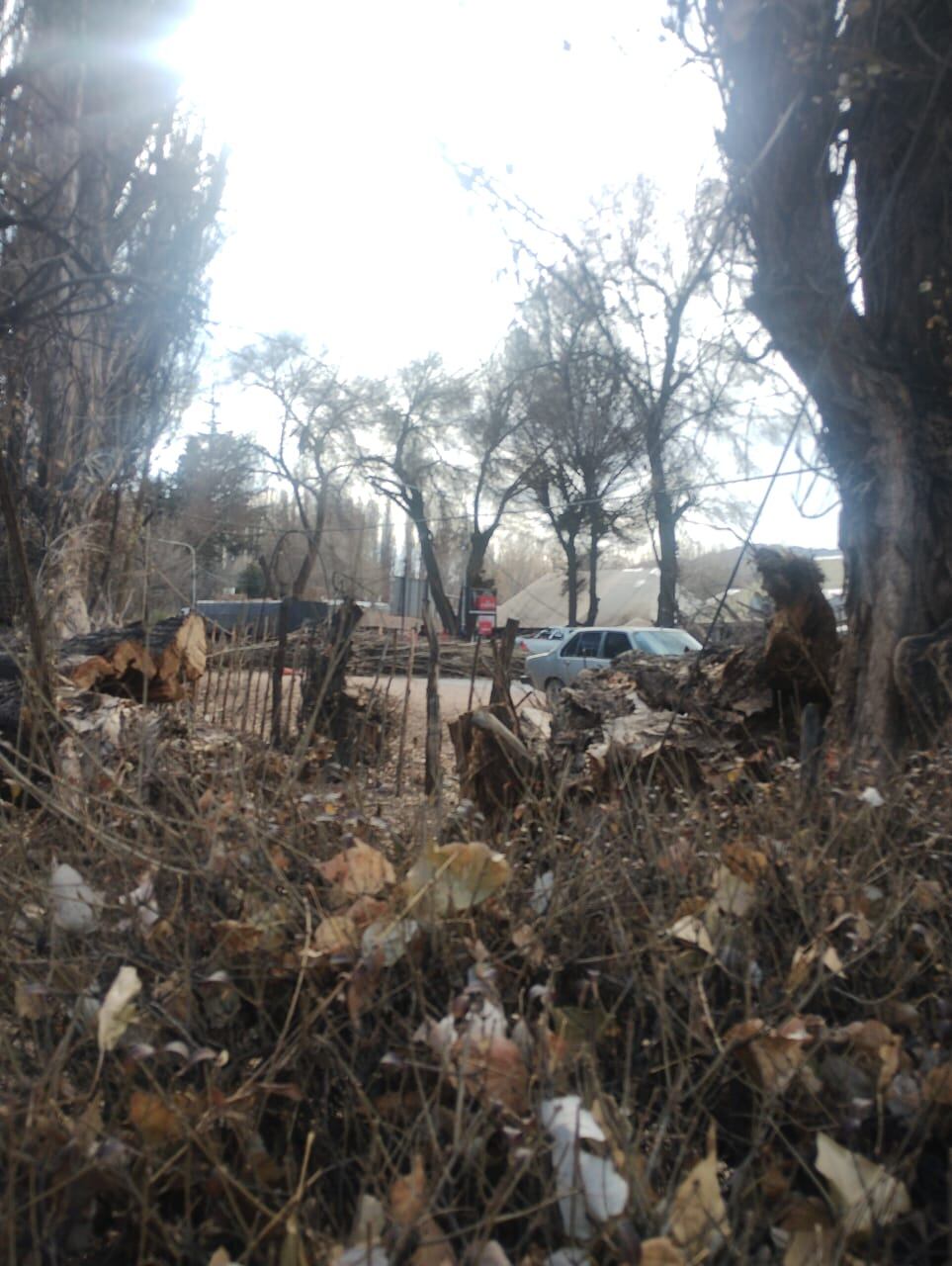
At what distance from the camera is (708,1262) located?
5.56 feet

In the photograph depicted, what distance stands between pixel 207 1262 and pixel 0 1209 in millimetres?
346

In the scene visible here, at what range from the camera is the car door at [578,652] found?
18.0 metres

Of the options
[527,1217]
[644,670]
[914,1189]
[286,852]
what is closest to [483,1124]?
[527,1217]

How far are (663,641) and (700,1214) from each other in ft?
49.7

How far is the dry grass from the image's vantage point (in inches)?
69.4

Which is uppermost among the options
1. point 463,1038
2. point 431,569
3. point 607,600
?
point 607,600

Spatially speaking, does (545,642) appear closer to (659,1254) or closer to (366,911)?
(366,911)

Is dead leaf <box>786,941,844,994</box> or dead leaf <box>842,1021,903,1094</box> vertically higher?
dead leaf <box>786,941,844,994</box>

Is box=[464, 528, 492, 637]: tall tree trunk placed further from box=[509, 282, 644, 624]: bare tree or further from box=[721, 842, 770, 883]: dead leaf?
box=[721, 842, 770, 883]: dead leaf

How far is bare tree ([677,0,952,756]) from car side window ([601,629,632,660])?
1183cm

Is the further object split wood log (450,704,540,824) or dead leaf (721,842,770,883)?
split wood log (450,704,540,824)

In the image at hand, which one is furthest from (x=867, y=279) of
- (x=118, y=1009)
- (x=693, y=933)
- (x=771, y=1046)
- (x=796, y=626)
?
(x=118, y=1009)

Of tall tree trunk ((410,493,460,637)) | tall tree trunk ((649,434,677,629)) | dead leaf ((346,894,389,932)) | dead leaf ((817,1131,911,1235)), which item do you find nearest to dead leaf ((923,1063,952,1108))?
dead leaf ((817,1131,911,1235))

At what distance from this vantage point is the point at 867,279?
5.60 meters
